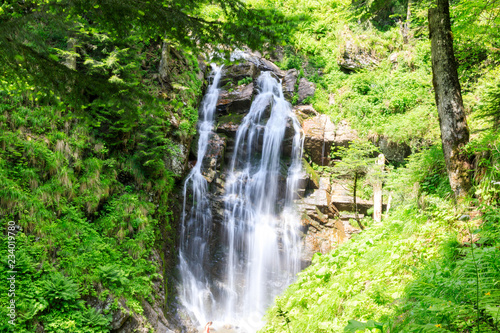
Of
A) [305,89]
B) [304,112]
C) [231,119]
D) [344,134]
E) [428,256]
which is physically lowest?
[428,256]

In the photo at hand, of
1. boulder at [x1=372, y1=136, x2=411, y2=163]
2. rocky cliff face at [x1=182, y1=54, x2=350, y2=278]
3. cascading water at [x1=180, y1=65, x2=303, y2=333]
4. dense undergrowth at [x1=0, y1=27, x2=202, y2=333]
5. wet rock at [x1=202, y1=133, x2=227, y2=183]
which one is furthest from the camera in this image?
boulder at [x1=372, y1=136, x2=411, y2=163]

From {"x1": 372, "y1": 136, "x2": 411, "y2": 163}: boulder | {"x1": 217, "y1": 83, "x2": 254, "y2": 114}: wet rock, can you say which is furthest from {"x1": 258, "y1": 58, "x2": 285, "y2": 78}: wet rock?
{"x1": 372, "y1": 136, "x2": 411, "y2": 163}: boulder

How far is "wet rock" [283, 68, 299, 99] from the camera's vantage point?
59.6 feet

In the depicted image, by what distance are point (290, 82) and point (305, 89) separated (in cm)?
110

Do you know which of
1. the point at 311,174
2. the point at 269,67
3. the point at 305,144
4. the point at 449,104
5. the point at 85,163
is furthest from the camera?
the point at 269,67

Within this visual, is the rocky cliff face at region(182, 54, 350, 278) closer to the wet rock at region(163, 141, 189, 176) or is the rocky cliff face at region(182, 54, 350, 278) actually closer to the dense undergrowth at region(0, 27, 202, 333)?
the wet rock at region(163, 141, 189, 176)

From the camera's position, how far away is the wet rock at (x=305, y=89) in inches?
716

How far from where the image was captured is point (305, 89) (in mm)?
18547

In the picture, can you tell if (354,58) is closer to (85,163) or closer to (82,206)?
(85,163)

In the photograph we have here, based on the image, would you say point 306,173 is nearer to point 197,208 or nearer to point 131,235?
point 197,208

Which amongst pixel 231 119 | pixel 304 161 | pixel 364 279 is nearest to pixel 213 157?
pixel 231 119

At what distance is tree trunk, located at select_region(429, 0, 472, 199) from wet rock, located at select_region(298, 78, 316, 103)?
43.9ft

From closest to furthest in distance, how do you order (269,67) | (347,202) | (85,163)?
(85,163)
(347,202)
(269,67)

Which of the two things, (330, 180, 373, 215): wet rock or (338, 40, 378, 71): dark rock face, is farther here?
(338, 40, 378, 71): dark rock face
